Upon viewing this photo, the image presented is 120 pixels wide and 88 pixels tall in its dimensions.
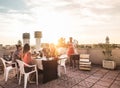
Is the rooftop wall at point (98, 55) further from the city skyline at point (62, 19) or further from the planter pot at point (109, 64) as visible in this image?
the city skyline at point (62, 19)

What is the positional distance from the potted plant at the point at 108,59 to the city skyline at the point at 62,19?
0.58 m

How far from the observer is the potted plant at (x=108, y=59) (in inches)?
270

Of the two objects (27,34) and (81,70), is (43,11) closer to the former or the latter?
(27,34)

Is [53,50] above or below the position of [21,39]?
below

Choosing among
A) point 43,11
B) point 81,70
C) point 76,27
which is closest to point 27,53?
point 81,70

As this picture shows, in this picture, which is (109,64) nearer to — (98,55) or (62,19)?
(98,55)

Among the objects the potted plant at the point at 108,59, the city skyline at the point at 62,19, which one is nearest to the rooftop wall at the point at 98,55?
the potted plant at the point at 108,59

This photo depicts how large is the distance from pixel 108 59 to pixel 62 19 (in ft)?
11.2

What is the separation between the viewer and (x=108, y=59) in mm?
7398

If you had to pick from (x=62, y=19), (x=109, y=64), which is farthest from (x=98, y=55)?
(x=62, y=19)

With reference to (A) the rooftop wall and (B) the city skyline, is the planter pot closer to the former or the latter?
(A) the rooftop wall

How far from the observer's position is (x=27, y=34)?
7.75m

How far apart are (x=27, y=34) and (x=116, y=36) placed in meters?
5.19

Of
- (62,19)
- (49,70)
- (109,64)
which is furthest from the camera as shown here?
(62,19)
